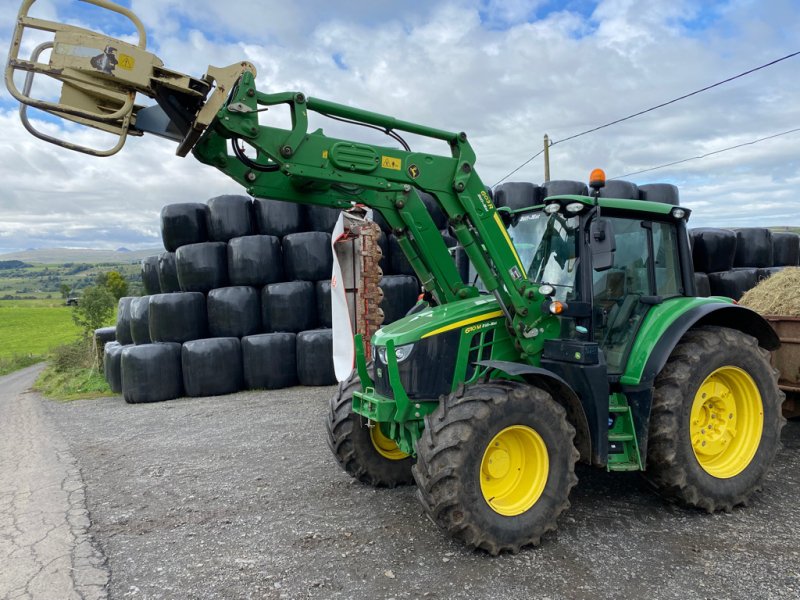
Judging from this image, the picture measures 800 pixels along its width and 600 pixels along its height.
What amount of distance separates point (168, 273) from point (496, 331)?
7671 mm

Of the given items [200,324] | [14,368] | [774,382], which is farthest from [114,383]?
[14,368]

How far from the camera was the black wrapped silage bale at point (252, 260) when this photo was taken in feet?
32.1

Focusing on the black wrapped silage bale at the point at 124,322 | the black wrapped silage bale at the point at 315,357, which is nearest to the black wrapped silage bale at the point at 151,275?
the black wrapped silage bale at the point at 124,322

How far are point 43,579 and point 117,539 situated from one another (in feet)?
1.81

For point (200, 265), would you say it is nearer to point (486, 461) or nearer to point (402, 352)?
point (402, 352)

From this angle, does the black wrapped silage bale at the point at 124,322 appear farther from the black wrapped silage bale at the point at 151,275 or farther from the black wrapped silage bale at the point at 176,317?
the black wrapped silage bale at the point at 176,317

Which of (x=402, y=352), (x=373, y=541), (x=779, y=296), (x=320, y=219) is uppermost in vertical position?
(x=320, y=219)

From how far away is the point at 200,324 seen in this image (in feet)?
32.4

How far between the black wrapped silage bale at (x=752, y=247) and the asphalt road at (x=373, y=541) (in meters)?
6.60

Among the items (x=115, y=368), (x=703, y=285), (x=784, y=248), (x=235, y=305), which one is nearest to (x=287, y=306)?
(x=235, y=305)

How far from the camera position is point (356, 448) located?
4621 mm

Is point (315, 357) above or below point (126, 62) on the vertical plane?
below

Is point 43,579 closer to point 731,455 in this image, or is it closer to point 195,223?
point 731,455

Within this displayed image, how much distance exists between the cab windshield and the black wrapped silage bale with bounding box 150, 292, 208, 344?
22.4 ft
